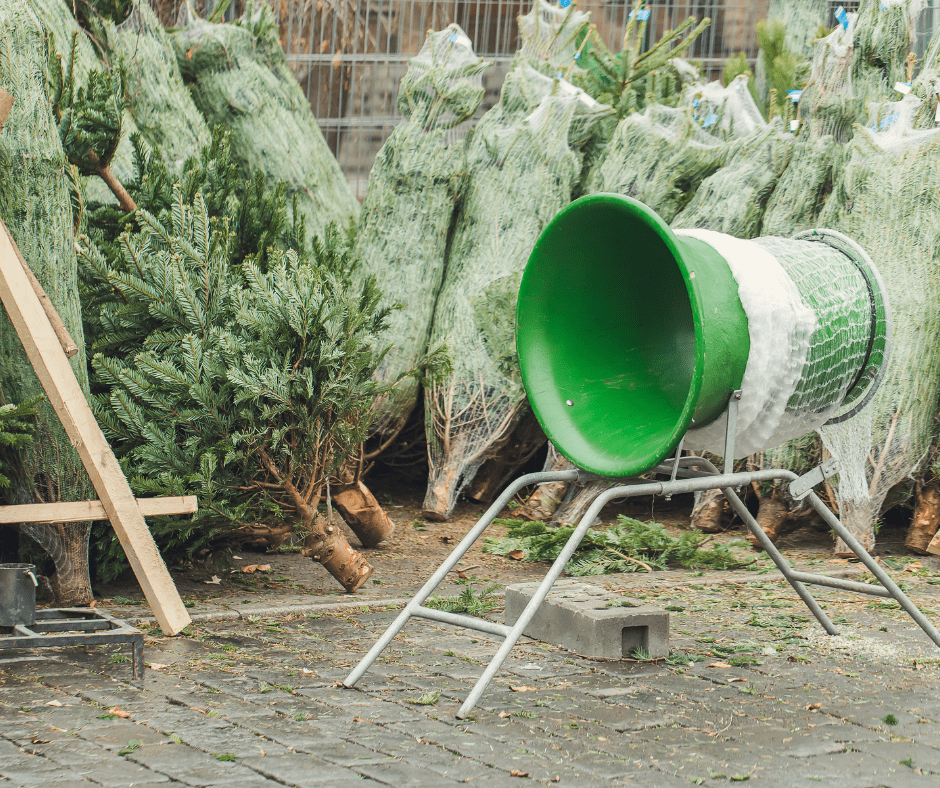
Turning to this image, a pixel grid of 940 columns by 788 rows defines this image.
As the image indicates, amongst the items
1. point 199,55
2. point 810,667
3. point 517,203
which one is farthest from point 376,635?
point 199,55

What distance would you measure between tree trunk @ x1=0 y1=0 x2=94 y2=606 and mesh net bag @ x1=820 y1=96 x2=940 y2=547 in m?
4.06

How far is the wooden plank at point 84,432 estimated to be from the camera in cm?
391

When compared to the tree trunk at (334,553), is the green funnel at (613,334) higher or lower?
higher

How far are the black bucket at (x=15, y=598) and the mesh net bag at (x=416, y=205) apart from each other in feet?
11.1

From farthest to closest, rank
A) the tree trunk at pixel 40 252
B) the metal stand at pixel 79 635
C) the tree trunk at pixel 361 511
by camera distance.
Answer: the tree trunk at pixel 361 511 → the tree trunk at pixel 40 252 → the metal stand at pixel 79 635

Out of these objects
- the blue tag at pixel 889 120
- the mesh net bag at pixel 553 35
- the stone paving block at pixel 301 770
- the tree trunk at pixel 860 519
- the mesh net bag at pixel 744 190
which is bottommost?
the tree trunk at pixel 860 519

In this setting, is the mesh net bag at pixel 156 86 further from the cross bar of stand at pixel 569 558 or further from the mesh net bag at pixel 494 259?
the cross bar of stand at pixel 569 558

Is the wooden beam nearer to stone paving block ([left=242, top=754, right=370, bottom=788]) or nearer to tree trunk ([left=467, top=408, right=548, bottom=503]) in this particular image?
stone paving block ([left=242, top=754, right=370, bottom=788])

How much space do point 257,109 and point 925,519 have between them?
5.39 meters

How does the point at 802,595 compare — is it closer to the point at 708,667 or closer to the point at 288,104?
the point at 708,667

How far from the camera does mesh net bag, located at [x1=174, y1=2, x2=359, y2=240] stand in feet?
25.5

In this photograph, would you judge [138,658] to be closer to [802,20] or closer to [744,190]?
[744,190]

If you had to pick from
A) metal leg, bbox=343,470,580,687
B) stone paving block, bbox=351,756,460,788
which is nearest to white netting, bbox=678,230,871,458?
metal leg, bbox=343,470,580,687

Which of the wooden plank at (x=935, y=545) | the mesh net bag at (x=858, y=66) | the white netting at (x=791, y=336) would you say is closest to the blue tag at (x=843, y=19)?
the mesh net bag at (x=858, y=66)
